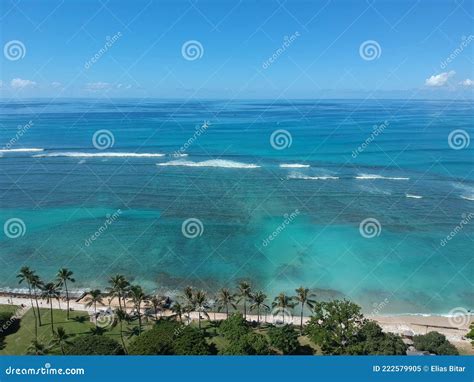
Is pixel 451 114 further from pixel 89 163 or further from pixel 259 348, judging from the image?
pixel 259 348

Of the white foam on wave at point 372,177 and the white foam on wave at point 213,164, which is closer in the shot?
the white foam on wave at point 372,177

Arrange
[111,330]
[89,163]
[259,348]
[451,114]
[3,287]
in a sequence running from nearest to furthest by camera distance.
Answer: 1. [259,348]
2. [111,330]
3. [3,287]
4. [89,163]
5. [451,114]

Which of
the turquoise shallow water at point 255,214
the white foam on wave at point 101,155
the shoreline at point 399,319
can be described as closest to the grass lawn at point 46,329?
the shoreline at point 399,319

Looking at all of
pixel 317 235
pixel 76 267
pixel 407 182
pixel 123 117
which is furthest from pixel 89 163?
pixel 123 117

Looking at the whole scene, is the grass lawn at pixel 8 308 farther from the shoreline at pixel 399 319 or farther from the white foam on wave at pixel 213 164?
the white foam on wave at pixel 213 164

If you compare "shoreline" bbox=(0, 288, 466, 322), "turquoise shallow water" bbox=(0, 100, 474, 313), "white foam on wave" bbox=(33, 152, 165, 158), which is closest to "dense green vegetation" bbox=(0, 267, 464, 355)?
"shoreline" bbox=(0, 288, 466, 322)

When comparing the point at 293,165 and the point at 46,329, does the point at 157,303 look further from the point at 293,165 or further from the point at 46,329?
the point at 293,165
